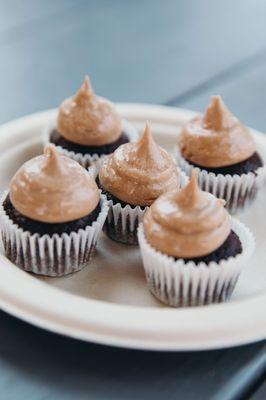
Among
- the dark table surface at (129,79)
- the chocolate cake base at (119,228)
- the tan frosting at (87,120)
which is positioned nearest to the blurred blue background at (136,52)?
the dark table surface at (129,79)

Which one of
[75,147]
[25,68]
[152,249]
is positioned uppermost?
[152,249]

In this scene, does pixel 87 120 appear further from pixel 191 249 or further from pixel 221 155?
pixel 191 249

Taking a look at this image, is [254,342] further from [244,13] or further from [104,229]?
[244,13]

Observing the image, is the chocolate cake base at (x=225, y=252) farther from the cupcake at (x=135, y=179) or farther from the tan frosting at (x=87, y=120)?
the tan frosting at (x=87, y=120)

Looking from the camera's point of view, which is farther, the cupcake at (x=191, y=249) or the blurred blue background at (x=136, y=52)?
the blurred blue background at (x=136, y=52)

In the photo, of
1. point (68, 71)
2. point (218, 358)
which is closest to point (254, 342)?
point (218, 358)

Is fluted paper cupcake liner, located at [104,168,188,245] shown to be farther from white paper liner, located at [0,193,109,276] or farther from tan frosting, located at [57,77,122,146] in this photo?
tan frosting, located at [57,77,122,146]
